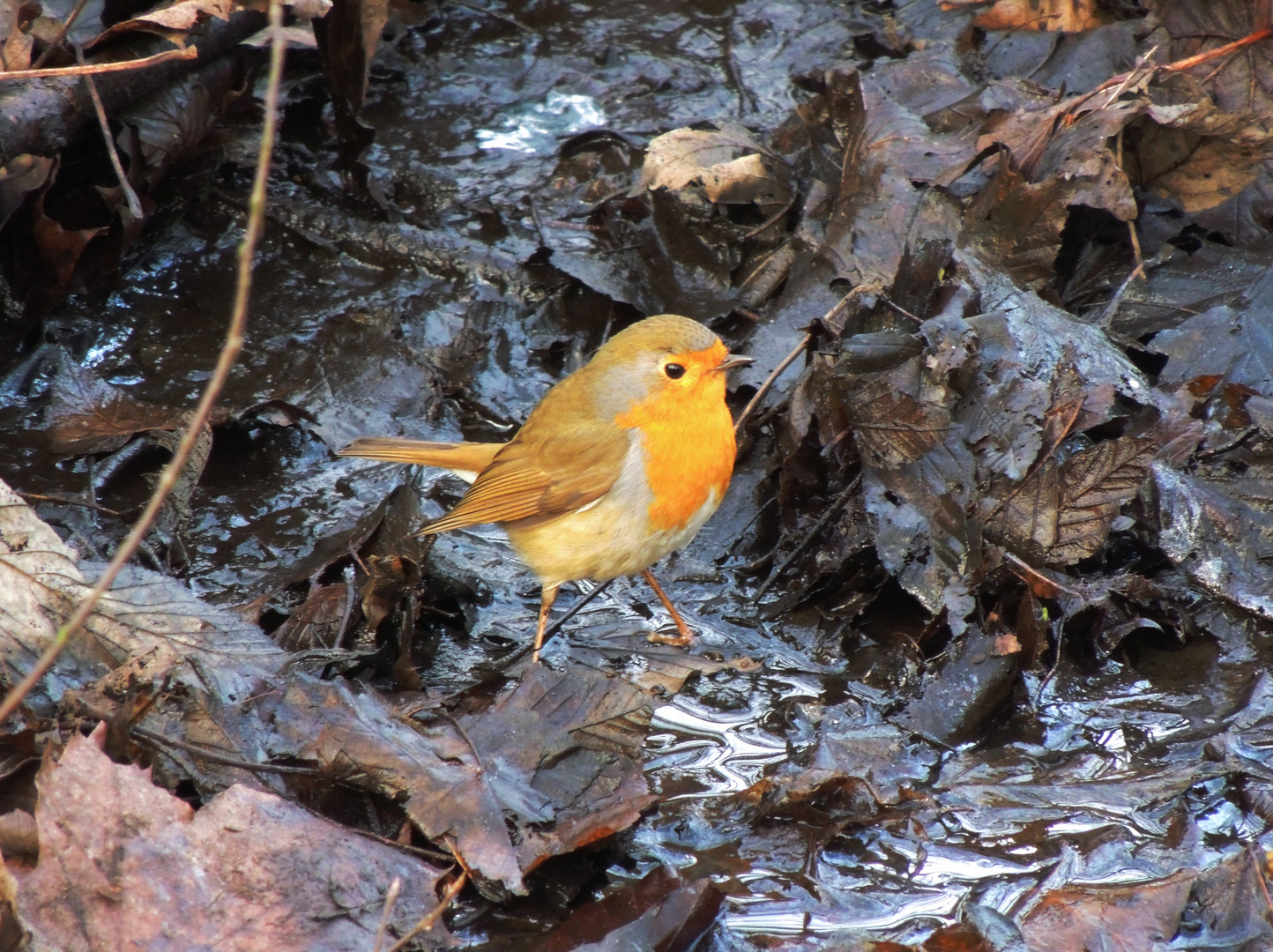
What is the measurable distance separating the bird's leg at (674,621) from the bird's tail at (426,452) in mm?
768

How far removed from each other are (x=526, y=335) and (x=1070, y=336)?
2430mm

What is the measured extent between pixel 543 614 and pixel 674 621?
1.47ft

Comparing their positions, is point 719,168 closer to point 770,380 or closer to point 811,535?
point 770,380

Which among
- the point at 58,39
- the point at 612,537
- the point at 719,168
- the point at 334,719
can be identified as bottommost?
the point at 612,537

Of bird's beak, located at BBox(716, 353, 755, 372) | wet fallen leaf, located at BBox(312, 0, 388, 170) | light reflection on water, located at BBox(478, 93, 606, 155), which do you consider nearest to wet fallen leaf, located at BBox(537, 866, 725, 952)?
bird's beak, located at BBox(716, 353, 755, 372)

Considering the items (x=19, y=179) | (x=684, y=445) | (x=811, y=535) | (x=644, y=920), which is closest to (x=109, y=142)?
(x=19, y=179)

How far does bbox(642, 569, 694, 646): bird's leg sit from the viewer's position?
402 cm

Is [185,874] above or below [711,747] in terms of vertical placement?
above

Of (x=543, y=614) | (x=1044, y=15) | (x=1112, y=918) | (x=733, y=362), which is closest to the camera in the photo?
(x=1112, y=918)

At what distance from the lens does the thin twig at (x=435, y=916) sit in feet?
7.67

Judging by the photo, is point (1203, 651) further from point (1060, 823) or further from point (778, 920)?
point (778, 920)

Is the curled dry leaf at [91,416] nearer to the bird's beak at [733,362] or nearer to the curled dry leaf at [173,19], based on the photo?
the curled dry leaf at [173,19]

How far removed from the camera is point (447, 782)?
287cm

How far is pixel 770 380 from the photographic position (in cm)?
461
